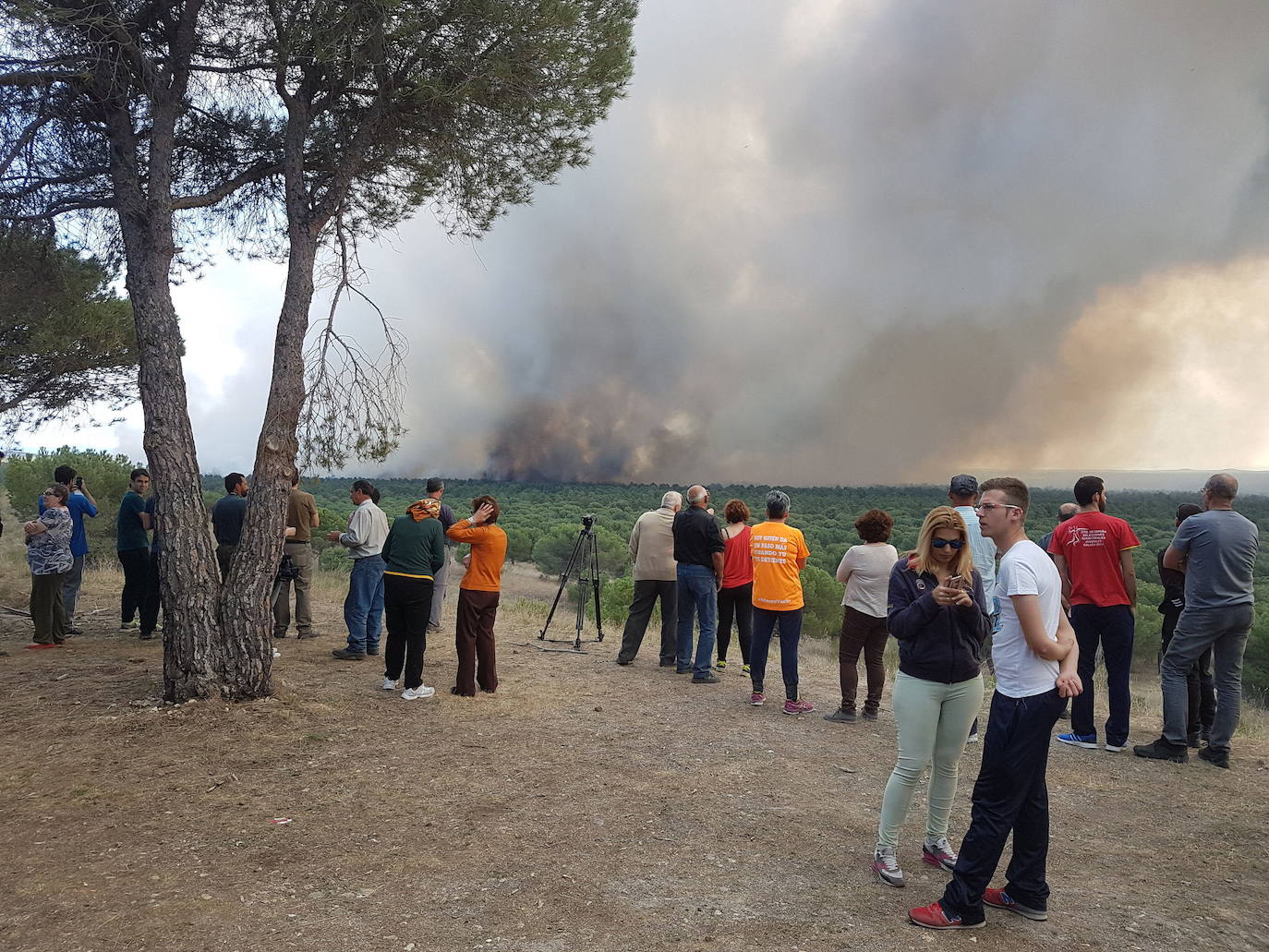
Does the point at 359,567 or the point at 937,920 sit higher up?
the point at 359,567

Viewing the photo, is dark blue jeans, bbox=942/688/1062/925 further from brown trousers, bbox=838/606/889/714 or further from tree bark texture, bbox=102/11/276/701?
tree bark texture, bbox=102/11/276/701

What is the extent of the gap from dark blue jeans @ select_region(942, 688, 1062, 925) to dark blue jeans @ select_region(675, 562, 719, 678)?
197 inches

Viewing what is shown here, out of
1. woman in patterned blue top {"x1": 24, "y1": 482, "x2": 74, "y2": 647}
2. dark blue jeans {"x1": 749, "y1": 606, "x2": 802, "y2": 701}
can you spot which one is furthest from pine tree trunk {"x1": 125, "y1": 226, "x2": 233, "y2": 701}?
dark blue jeans {"x1": 749, "y1": 606, "x2": 802, "y2": 701}

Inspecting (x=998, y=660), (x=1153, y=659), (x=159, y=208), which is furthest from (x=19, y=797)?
(x=1153, y=659)

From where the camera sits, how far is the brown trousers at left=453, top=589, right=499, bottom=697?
7.13m

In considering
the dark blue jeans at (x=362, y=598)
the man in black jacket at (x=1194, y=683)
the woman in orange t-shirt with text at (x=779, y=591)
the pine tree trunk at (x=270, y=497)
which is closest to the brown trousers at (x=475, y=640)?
the pine tree trunk at (x=270, y=497)

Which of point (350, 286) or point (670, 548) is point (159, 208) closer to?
point (350, 286)

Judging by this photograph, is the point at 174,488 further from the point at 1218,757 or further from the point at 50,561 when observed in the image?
the point at 1218,757

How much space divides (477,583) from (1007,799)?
15.6ft

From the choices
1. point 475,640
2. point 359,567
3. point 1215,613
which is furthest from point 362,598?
point 1215,613

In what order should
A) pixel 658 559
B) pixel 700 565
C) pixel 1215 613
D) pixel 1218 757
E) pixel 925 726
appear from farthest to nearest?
1. pixel 658 559
2. pixel 700 565
3. pixel 1218 757
4. pixel 1215 613
5. pixel 925 726

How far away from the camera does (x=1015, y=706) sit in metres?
3.30

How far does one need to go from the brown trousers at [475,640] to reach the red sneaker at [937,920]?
14.3ft

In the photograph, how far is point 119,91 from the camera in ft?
23.9
